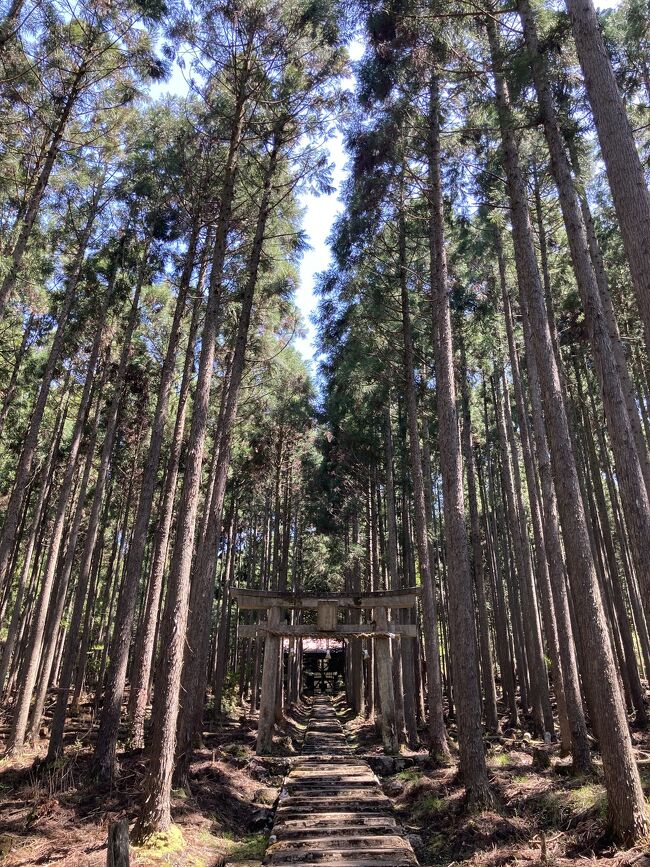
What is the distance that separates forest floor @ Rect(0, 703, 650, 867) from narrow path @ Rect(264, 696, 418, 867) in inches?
15.1

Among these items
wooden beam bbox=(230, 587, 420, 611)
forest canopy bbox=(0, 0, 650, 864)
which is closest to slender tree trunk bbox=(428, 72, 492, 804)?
forest canopy bbox=(0, 0, 650, 864)

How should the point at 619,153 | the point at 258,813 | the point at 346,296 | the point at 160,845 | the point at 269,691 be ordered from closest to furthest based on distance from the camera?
the point at 619,153
the point at 160,845
the point at 258,813
the point at 269,691
the point at 346,296

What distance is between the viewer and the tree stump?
13.1 ft

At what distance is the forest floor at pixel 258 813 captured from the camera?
5.80m

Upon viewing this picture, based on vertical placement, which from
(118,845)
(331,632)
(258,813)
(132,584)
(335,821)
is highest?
(132,584)

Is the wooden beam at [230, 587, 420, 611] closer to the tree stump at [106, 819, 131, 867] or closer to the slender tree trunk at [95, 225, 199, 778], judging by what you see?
the slender tree trunk at [95, 225, 199, 778]

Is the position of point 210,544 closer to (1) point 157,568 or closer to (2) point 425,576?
(1) point 157,568

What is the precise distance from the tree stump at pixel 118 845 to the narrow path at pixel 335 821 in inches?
98.2

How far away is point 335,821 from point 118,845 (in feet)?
14.0

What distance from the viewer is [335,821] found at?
288 inches

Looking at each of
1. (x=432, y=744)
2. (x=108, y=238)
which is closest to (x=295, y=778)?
(x=432, y=744)

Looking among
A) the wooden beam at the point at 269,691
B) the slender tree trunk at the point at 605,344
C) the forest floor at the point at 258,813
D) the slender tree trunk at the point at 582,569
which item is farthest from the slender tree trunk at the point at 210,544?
the slender tree trunk at the point at 605,344

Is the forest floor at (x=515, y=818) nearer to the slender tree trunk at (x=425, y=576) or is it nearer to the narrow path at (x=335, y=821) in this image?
the narrow path at (x=335, y=821)

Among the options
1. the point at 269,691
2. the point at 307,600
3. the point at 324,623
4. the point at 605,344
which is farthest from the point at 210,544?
the point at 605,344
